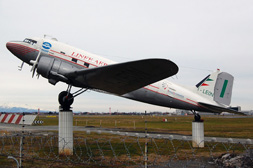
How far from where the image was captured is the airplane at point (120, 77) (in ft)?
42.2

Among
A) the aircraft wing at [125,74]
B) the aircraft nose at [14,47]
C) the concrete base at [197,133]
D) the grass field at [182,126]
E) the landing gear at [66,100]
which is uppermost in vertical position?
the aircraft nose at [14,47]

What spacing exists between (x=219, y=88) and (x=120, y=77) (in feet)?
39.8

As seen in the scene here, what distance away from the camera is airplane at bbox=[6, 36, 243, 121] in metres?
12.9

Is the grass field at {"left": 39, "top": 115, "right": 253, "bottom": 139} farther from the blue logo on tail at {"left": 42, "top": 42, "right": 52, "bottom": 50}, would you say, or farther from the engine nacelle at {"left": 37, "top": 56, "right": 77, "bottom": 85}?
the blue logo on tail at {"left": 42, "top": 42, "right": 52, "bottom": 50}

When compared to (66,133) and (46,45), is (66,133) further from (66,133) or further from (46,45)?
(46,45)

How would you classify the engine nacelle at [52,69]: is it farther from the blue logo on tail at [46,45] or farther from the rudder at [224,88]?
the rudder at [224,88]

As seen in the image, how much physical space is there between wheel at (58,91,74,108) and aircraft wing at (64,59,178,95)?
1238 millimetres

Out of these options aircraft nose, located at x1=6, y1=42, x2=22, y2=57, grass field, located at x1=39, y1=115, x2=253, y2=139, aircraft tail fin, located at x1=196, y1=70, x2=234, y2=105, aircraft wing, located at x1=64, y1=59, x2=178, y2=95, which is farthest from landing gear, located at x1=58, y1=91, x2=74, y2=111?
grass field, located at x1=39, y1=115, x2=253, y2=139

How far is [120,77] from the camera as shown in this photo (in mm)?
14031

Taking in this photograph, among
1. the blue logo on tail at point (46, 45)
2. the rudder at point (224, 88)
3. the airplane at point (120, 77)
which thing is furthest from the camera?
the rudder at point (224, 88)

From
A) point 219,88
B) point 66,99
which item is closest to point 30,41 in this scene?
point 66,99

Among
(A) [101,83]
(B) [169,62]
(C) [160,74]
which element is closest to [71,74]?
(A) [101,83]

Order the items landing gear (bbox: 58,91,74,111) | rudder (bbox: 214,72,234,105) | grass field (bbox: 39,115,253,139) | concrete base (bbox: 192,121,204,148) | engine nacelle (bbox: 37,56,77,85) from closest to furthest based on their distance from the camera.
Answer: engine nacelle (bbox: 37,56,77,85) → landing gear (bbox: 58,91,74,111) → concrete base (bbox: 192,121,204,148) → rudder (bbox: 214,72,234,105) → grass field (bbox: 39,115,253,139)

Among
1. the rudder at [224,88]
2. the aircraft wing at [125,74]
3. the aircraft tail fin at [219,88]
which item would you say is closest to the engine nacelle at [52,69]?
the aircraft wing at [125,74]
